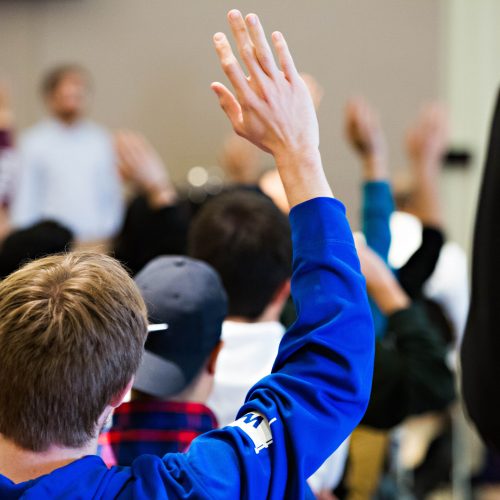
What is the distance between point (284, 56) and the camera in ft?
3.35

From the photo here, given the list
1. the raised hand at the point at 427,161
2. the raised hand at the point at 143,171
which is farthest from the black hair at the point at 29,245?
the raised hand at the point at 427,161

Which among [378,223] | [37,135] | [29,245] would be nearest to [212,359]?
[378,223]

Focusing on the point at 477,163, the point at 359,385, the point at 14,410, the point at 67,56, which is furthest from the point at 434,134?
the point at 67,56

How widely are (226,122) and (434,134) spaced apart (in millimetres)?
3076

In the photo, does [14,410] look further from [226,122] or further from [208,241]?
[226,122]

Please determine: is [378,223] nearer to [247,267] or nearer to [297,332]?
[247,267]

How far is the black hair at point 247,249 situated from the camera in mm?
1722

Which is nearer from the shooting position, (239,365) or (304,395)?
(304,395)

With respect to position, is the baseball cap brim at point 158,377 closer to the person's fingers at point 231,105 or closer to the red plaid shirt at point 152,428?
the red plaid shirt at point 152,428

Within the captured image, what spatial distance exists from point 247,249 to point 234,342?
0.21 m

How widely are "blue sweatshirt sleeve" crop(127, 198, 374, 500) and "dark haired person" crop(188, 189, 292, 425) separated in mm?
558

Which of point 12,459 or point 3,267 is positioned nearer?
point 12,459

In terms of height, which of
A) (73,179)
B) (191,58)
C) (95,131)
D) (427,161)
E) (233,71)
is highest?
(233,71)

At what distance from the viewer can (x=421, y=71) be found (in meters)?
5.61
